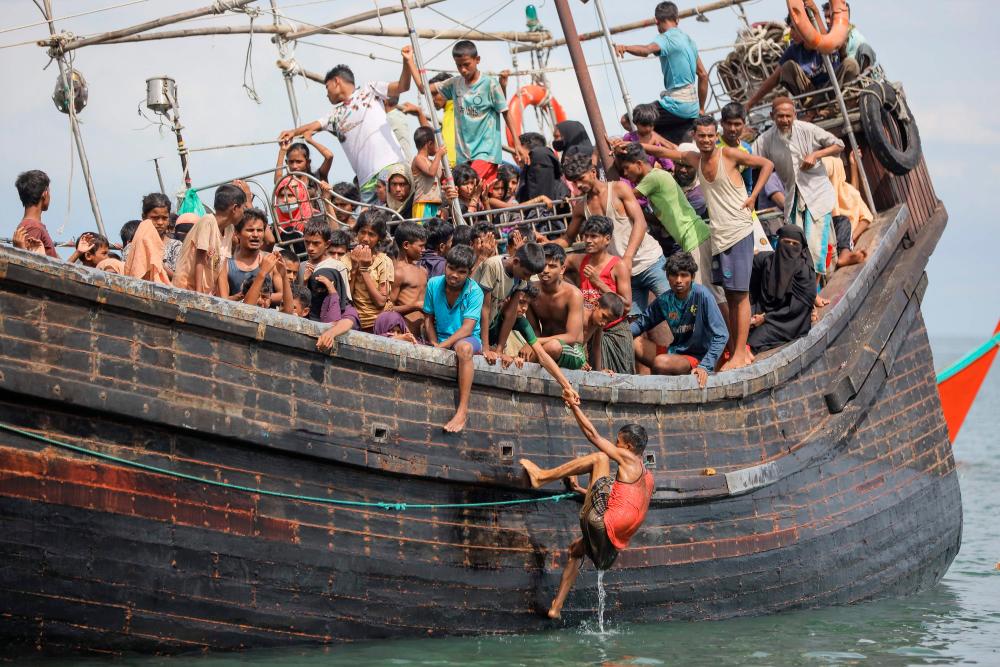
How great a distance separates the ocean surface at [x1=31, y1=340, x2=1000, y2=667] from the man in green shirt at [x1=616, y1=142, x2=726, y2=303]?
9.35 ft

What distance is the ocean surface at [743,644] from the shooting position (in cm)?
773

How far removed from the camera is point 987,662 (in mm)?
9219

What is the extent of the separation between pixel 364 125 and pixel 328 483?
4.44m

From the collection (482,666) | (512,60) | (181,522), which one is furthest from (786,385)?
(512,60)

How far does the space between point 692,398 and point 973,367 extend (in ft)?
34.0

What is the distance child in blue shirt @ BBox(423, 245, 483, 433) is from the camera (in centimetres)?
850

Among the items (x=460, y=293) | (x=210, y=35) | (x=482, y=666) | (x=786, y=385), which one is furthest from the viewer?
(x=210, y=35)

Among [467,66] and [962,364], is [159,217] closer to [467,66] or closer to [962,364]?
[467,66]

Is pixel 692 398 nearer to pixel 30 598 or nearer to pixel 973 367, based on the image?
pixel 30 598

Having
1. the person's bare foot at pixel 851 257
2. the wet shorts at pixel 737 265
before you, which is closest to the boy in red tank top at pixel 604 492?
the wet shorts at pixel 737 265

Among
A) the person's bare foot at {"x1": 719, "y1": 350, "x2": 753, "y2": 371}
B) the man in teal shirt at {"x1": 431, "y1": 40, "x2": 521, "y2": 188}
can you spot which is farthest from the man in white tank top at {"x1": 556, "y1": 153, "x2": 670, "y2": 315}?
the man in teal shirt at {"x1": 431, "y1": 40, "x2": 521, "y2": 188}

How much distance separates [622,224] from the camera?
1008cm

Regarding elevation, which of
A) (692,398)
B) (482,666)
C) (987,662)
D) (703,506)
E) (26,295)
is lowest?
(987,662)

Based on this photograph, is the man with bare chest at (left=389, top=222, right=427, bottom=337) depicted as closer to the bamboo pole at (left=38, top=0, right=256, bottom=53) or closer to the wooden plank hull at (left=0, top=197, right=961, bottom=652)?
the wooden plank hull at (left=0, top=197, right=961, bottom=652)
